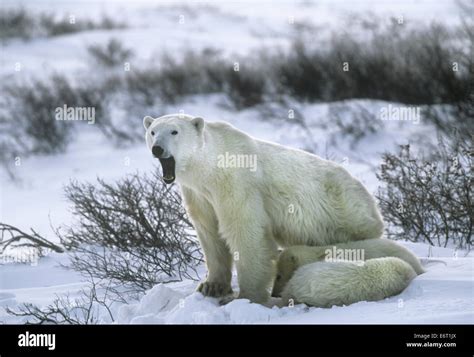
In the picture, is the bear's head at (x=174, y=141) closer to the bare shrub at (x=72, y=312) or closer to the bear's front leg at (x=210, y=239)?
the bear's front leg at (x=210, y=239)

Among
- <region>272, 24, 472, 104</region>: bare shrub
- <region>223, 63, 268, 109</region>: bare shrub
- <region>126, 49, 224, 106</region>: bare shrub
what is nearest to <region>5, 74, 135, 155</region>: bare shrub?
<region>126, 49, 224, 106</region>: bare shrub

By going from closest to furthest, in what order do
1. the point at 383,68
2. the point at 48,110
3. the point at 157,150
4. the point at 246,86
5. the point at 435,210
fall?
the point at 157,150 → the point at 435,210 → the point at 383,68 → the point at 48,110 → the point at 246,86

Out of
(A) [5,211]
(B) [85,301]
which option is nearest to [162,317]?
(B) [85,301]

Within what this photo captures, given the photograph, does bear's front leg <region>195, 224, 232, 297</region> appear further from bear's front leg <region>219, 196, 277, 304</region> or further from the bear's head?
the bear's head

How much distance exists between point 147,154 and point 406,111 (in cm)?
381

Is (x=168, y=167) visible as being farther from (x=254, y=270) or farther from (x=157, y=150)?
(x=254, y=270)

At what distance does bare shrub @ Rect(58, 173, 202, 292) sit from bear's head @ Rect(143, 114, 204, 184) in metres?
1.19

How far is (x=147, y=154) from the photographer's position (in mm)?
12750

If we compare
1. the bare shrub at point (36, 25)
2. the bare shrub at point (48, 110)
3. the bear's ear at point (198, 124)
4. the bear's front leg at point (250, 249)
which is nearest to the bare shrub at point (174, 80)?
the bare shrub at point (48, 110)

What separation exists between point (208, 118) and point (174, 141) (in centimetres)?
961

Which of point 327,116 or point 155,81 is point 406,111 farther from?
point 155,81

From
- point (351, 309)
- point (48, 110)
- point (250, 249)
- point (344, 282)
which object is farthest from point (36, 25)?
point (351, 309)

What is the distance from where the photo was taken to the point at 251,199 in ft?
16.0

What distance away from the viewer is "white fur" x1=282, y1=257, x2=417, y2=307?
14.6ft
